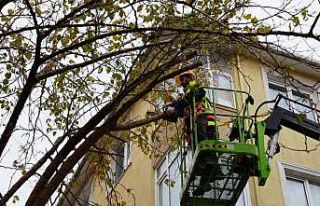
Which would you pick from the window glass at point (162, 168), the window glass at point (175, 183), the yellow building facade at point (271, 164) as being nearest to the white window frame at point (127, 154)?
the yellow building facade at point (271, 164)

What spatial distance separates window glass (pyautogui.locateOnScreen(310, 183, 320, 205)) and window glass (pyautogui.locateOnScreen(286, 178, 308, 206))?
22 centimetres

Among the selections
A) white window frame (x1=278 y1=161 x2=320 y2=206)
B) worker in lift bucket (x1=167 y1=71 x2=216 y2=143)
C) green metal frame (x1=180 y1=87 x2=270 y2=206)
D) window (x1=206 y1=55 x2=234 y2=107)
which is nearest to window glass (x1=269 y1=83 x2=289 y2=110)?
window (x1=206 y1=55 x2=234 y2=107)

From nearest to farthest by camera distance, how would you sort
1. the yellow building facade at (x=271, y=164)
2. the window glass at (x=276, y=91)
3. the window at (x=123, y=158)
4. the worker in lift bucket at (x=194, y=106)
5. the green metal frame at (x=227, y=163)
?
the green metal frame at (x=227, y=163), the worker in lift bucket at (x=194, y=106), the yellow building facade at (x=271, y=164), the window glass at (x=276, y=91), the window at (x=123, y=158)

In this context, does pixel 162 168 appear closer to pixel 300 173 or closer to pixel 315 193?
pixel 300 173

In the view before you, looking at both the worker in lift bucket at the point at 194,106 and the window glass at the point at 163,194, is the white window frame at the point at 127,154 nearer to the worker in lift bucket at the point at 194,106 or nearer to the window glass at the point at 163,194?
the window glass at the point at 163,194

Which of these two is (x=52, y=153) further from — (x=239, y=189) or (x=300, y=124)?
(x=300, y=124)

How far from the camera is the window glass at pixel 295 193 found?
11875 mm

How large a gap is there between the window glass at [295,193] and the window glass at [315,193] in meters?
0.22

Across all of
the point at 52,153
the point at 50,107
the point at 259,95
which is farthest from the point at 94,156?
the point at 259,95

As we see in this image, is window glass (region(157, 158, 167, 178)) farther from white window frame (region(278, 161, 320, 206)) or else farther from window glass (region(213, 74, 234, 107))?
white window frame (region(278, 161, 320, 206))

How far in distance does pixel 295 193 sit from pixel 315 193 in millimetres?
541

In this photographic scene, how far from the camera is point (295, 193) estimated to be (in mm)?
12148

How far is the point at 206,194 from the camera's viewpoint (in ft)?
28.7

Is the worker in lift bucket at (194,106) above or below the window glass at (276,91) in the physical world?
below
